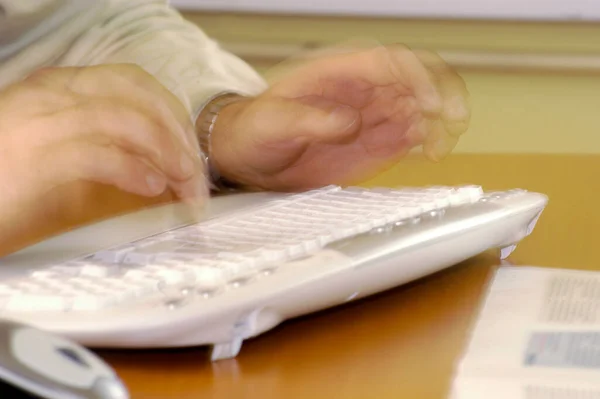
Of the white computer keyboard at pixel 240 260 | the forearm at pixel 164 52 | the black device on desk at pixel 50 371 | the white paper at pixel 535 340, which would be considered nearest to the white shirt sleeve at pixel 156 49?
the forearm at pixel 164 52

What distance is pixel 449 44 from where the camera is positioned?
1.57 meters

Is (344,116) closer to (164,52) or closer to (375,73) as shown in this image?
(375,73)

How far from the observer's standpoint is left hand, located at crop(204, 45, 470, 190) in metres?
0.71

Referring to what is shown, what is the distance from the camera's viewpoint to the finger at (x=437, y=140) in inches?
28.6

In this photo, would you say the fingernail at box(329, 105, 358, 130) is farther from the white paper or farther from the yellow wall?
the yellow wall

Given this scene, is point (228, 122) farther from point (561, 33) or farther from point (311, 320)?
point (561, 33)

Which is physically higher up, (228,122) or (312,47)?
(228,122)

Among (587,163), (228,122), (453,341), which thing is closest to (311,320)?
(453,341)

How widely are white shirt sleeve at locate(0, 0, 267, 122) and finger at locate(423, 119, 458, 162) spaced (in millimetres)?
233

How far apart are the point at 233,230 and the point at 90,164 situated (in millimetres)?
95

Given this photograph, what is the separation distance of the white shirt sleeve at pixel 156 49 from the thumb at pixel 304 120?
156 mm

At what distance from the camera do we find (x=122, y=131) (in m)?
0.52

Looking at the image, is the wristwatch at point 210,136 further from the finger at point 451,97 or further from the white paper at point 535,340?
the white paper at point 535,340

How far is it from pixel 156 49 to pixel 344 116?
0.30 metres
